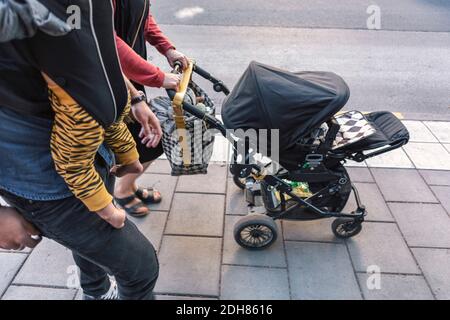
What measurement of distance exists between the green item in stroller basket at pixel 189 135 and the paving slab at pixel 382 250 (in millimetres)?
1203

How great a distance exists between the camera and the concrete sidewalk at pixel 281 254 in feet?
7.62

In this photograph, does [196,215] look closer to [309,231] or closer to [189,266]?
[189,266]

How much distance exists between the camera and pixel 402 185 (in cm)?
316

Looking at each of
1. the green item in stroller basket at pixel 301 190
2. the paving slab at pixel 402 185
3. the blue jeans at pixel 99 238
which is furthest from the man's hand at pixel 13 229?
the paving slab at pixel 402 185

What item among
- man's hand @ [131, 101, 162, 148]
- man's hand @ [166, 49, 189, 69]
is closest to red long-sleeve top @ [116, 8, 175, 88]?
man's hand @ [131, 101, 162, 148]

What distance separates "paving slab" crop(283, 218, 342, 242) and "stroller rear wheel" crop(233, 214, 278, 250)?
0.21 meters

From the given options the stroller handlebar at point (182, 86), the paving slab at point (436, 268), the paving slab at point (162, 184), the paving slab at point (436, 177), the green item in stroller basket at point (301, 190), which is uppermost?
the stroller handlebar at point (182, 86)

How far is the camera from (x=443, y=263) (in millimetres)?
2480

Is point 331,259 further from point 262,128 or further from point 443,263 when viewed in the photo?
point 262,128

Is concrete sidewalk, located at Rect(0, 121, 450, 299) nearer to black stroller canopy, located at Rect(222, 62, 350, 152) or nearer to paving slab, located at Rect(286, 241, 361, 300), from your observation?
paving slab, located at Rect(286, 241, 361, 300)

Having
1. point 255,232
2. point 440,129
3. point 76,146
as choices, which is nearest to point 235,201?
point 255,232

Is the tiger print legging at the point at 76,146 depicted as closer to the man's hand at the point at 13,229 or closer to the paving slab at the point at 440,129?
the man's hand at the point at 13,229

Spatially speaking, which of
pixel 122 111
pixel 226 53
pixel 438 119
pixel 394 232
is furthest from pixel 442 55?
pixel 122 111

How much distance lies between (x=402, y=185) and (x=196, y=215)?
69.5 inches
